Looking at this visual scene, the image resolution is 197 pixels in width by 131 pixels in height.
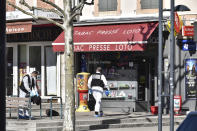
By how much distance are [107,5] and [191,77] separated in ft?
14.9

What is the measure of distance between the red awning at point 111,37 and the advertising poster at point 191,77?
1.98 m

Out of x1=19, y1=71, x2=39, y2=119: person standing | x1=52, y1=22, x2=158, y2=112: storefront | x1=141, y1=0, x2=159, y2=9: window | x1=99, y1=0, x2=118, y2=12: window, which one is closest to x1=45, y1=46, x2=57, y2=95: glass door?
x1=52, y1=22, x2=158, y2=112: storefront

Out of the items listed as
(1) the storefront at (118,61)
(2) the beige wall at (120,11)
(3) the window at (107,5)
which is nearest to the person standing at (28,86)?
(1) the storefront at (118,61)

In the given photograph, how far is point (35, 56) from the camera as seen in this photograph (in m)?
22.5

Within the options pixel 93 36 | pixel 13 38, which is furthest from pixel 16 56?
pixel 93 36

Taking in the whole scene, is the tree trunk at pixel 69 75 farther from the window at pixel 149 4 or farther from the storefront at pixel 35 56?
the storefront at pixel 35 56

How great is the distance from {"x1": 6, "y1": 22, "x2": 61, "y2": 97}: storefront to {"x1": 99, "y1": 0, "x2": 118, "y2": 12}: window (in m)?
2.10

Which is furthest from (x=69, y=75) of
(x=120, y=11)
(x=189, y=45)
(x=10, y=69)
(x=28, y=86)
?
(x=10, y=69)

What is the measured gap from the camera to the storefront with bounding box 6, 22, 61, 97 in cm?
2172

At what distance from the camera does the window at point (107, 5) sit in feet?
67.6

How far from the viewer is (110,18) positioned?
20.4 meters

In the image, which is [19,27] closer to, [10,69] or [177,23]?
[10,69]

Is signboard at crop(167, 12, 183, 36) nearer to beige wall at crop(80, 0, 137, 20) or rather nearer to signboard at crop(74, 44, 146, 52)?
signboard at crop(74, 44, 146, 52)

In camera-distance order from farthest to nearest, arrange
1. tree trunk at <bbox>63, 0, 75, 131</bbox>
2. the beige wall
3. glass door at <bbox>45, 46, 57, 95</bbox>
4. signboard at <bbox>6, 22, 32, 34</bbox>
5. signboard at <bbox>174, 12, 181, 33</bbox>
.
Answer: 1. glass door at <bbox>45, 46, 57, 95</bbox>
2. signboard at <bbox>6, 22, 32, 34</bbox>
3. the beige wall
4. signboard at <bbox>174, 12, 181, 33</bbox>
5. tree trunk at <bbox>63, 0, 75, 131</bbox>
